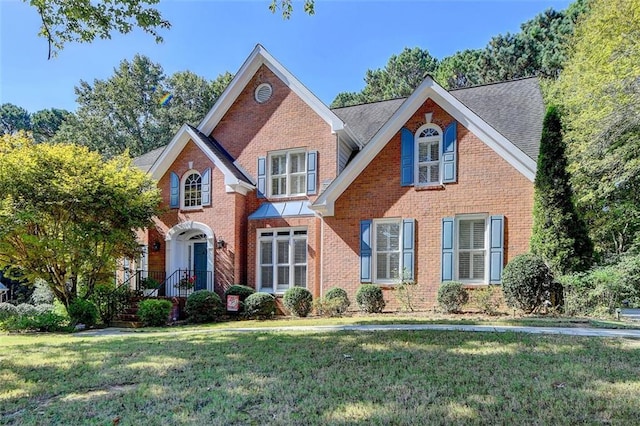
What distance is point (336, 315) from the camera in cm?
1303

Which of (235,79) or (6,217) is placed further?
(235,79)

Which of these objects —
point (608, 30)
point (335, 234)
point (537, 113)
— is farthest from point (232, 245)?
point (608, 30)

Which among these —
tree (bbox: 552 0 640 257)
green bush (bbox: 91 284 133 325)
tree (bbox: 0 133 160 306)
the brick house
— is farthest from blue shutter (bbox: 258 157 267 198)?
tree (bbox: 552 0 640 257)

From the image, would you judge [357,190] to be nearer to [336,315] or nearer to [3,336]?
[336,315]

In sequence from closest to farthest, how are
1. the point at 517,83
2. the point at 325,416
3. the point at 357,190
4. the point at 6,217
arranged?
the point at 325,416
the point at 6,217
the point at 357,190
the point at 517,83

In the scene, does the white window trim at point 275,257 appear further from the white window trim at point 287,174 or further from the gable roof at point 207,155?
the gable roof at point 207,155

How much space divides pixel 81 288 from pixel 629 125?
1778cm

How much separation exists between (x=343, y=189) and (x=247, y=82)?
627 cm

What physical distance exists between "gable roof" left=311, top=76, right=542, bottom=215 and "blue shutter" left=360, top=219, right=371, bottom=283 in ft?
4.18

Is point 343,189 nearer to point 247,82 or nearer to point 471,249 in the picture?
point 471,249

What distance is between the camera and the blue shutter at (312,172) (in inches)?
609

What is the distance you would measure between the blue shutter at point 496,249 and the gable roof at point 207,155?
8.58 meters

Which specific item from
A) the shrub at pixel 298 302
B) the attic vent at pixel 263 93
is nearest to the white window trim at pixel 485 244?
the shrub at pixel 298 302

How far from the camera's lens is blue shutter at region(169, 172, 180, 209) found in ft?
54.3
